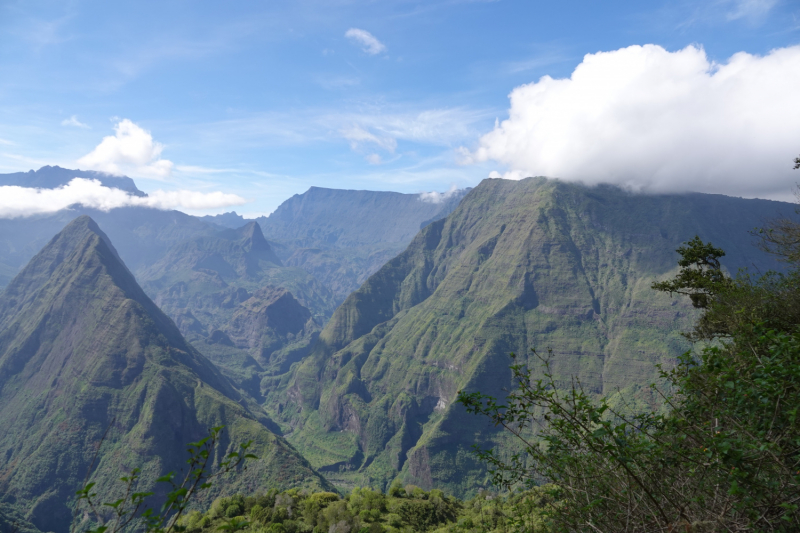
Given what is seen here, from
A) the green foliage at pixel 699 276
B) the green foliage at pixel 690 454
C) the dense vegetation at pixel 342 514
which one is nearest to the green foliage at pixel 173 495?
the green foliage at pixel 690 454

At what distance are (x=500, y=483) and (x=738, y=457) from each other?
7718mm

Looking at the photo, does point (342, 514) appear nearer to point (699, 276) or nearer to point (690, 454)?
point (690, 454)

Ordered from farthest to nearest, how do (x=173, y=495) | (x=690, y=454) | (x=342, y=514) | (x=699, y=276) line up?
1. (x=342, y=514)
2. (x=699, y=276)
3. (x=690, y=454)
4. (x=173, y=495)

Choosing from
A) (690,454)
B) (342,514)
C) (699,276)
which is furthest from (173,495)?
(342,514)

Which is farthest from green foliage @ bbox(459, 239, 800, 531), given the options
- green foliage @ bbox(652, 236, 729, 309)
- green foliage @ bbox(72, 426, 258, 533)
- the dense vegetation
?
the dense vegetation

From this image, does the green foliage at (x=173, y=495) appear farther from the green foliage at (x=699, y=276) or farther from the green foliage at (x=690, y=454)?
the green foliage at (x=699, y=276)

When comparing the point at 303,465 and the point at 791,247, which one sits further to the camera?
the point at 303,465

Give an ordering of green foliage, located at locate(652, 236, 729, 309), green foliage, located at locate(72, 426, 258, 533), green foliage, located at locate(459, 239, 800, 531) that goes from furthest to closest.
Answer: green foliage, located at locate(652, 236, 729, 309) < green foliage, located at locate(459, 239, 800, 531) < green foliage, located at locate(72, 426, 258, 533)

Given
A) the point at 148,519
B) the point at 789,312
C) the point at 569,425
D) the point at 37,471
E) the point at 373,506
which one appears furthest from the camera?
the point at 37,471

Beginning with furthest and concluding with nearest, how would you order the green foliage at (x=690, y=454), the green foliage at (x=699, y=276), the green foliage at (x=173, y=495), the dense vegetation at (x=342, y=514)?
the dense vegetation at (x=342, y=514) < the green foliage at (x=699, y=276) < the green foliage at (x=690, y=454) < the green foliage at (x=173, y=495)

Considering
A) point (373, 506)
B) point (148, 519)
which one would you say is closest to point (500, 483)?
point (148, 519)

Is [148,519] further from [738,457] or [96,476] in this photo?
[96,476]

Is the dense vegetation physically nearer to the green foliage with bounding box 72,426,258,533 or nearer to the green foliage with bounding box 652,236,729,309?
the green foliage with bounding box 652,236,729,309

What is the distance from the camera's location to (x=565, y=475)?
1197 centimetres
